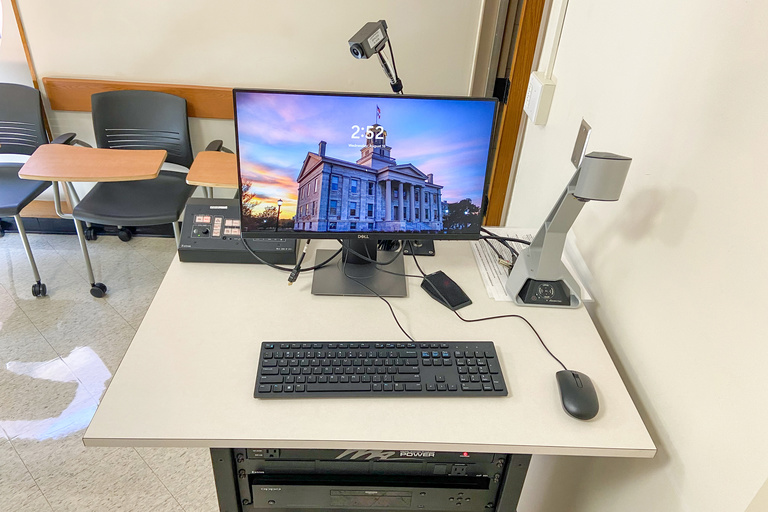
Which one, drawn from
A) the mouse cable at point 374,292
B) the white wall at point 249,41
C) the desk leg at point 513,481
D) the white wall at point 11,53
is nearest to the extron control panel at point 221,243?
the mouse cable at point 374,292

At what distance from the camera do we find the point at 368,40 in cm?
127

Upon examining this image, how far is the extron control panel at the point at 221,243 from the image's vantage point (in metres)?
1.35

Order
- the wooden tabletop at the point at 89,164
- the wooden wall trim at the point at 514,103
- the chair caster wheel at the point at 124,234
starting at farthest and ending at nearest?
the chair caster wheel at the point at 124,234 < the wooden tabletop at the point at 89,164 < the wooden wall trim at the point at 514,103

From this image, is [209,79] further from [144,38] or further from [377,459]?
[377,459]

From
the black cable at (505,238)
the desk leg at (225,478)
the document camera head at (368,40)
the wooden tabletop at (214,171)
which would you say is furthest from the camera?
the wooden tabletop at (214,171)

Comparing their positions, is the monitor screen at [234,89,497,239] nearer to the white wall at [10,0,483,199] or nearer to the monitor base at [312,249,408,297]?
the monitor base at [312,249,408,297]

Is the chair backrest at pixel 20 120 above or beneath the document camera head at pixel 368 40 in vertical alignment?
beneath

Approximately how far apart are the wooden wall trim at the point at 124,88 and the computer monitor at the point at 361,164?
157cm

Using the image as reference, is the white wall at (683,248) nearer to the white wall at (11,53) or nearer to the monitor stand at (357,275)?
the monitor stand at (357,275)

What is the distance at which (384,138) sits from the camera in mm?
1155

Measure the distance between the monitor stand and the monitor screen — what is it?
121 mm

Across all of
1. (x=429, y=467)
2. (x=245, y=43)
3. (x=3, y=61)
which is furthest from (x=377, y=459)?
(x=3, y=61)

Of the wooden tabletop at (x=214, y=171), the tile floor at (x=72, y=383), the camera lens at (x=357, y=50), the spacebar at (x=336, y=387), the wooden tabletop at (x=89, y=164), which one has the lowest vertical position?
the tile floor at (x=72, y=383)

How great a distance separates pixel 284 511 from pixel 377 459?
30 centimetres
